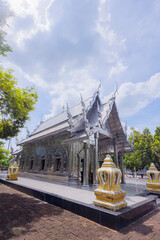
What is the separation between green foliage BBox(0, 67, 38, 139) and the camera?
622 cm

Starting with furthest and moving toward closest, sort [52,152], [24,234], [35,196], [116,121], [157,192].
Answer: [52,152]
[116,121]
[157,192]
[35,196]
[24,234]

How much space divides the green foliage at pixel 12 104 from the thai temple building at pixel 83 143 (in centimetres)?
348

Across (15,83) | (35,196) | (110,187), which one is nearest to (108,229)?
(110,187)

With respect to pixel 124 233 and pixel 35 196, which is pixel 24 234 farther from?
pixel 35 196

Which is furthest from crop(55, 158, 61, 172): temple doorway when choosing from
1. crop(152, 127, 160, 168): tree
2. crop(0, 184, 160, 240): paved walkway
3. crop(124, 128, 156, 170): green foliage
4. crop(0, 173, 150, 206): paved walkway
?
crop(152, 127, 160, 168): tree

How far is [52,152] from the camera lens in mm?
13148

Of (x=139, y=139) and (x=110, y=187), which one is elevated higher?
(x=139, y=139)

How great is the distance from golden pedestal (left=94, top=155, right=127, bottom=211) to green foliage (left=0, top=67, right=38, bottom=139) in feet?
18.1

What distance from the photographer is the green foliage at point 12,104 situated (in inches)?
245

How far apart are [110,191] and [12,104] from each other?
6.09 meters

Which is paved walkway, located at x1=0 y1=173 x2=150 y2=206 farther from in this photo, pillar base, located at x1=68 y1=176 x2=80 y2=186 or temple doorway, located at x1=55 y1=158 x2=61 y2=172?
temple doorway, located at x1=55 y1=158 x2=61 y2=172

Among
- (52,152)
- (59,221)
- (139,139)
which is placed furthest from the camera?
(139,139)

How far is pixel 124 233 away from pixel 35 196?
14.0ft

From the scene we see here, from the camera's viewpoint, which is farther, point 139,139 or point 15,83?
point 139,139
